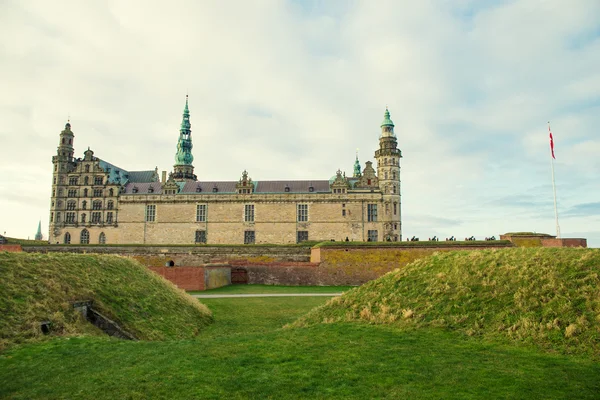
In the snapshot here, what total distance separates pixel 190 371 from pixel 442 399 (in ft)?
14.0

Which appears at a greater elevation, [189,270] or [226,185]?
[226,185]

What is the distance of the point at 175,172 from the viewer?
229ft

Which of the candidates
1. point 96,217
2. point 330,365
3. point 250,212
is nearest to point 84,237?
point 96,217

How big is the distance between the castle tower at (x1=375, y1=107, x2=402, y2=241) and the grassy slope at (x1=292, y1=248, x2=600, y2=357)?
119ft

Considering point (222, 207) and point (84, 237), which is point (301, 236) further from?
point (84, 237)

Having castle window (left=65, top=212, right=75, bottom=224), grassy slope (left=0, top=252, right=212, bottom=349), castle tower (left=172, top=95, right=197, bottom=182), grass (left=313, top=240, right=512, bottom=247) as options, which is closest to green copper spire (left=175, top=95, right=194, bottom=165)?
castle tower (left=172, top=95, right=197, bottom=182)

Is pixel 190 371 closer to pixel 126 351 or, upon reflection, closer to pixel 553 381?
pixel 126 351

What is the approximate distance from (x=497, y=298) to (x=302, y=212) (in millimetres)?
41551

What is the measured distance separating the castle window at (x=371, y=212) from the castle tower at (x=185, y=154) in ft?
103

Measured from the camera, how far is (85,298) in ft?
42.6

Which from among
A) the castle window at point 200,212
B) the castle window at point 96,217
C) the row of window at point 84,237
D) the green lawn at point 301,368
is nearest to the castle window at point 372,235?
the castle window at point 200,212

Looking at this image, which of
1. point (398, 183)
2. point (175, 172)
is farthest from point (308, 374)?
point (175, 172)

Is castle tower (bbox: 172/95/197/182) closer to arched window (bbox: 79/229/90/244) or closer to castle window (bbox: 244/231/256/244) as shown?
arched window (bbox: 79/229/90/244)

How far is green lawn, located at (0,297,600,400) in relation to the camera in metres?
6.79
